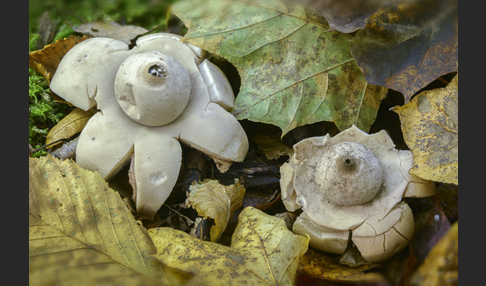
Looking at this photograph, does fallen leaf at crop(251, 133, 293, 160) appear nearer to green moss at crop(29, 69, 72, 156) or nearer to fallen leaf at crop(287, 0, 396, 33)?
fallen leaf at crop(287, 0, 396, 33)

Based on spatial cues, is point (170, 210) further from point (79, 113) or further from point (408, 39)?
point (408, 39)

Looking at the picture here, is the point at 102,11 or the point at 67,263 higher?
the point at 102,11

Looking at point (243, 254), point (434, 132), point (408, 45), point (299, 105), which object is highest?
point (408, 45)

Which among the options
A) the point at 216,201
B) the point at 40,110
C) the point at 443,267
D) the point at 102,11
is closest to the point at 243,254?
the point at 216,201

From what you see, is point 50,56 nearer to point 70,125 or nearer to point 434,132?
point 70,125

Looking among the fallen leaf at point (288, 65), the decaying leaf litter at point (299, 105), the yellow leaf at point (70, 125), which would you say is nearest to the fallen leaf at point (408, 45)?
the decaying leaf litter at point (299, 105)

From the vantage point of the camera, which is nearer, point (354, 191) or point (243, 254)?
point (243, 254)
